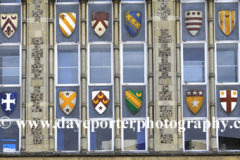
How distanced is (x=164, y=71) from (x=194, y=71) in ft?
4.62

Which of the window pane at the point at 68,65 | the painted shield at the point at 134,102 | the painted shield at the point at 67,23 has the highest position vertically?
the painted shield at the point at 67,23

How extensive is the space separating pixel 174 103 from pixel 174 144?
176 cm

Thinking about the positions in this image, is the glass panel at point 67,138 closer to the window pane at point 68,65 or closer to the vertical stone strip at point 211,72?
the window pane at point 68,65

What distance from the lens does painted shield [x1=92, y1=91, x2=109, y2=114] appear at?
22.5 metres

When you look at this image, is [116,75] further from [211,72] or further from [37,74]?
[211,72]

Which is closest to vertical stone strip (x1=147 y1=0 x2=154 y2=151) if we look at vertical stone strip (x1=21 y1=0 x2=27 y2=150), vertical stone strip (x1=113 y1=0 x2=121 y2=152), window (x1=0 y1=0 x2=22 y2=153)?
vertical stone strip (x1=113 y1=0 x2=121 y2=152)

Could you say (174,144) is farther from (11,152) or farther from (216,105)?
(11,152)

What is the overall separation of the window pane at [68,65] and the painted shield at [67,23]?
68 centimetres

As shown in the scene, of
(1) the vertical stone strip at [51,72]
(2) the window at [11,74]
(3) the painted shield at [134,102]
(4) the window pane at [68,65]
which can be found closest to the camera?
(1) the vertical stone strip at [51,72]

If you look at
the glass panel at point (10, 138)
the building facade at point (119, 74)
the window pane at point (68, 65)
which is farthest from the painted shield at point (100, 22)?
the glass panel at point (10, 138)

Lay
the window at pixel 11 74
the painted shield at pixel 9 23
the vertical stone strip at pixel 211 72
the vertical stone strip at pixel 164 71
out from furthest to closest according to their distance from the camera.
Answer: the painted shield at pixel 9 23
the window at pixel 11 74
the vertical stone strip at pixel 211 72
the vertical stone strip at pixel 164 71

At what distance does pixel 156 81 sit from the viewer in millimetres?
22406

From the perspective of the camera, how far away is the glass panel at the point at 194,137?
22328 millimetres

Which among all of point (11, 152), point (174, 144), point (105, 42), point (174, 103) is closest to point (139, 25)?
point (105, 42)
